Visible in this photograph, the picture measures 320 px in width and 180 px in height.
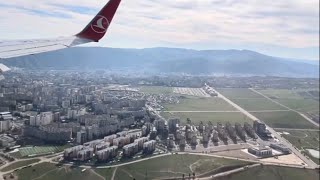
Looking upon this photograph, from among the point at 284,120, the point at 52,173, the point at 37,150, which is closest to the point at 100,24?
the point at 52,173

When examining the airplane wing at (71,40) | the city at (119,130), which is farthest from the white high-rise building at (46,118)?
the airplane wing at (71,40)

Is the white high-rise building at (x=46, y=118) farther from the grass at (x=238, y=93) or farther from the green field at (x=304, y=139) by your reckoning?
the grass at (x=238, y=93)

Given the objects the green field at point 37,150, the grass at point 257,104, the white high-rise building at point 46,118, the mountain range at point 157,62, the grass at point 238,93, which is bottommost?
the green field at point 37,150

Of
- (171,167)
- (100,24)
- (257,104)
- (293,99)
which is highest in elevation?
(100,24)

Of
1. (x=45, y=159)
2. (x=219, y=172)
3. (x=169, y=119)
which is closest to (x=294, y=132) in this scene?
(x=169, y=119)

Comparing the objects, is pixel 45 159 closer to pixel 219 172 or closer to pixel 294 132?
pixel 219 172

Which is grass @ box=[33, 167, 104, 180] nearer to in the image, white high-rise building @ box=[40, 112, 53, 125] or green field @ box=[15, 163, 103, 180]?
green field @ box=[15, 163, 103, 180]

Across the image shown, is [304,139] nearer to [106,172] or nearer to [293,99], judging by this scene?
[106,172]

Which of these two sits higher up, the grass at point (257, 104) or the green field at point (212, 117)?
the grass at point (257, 104)
